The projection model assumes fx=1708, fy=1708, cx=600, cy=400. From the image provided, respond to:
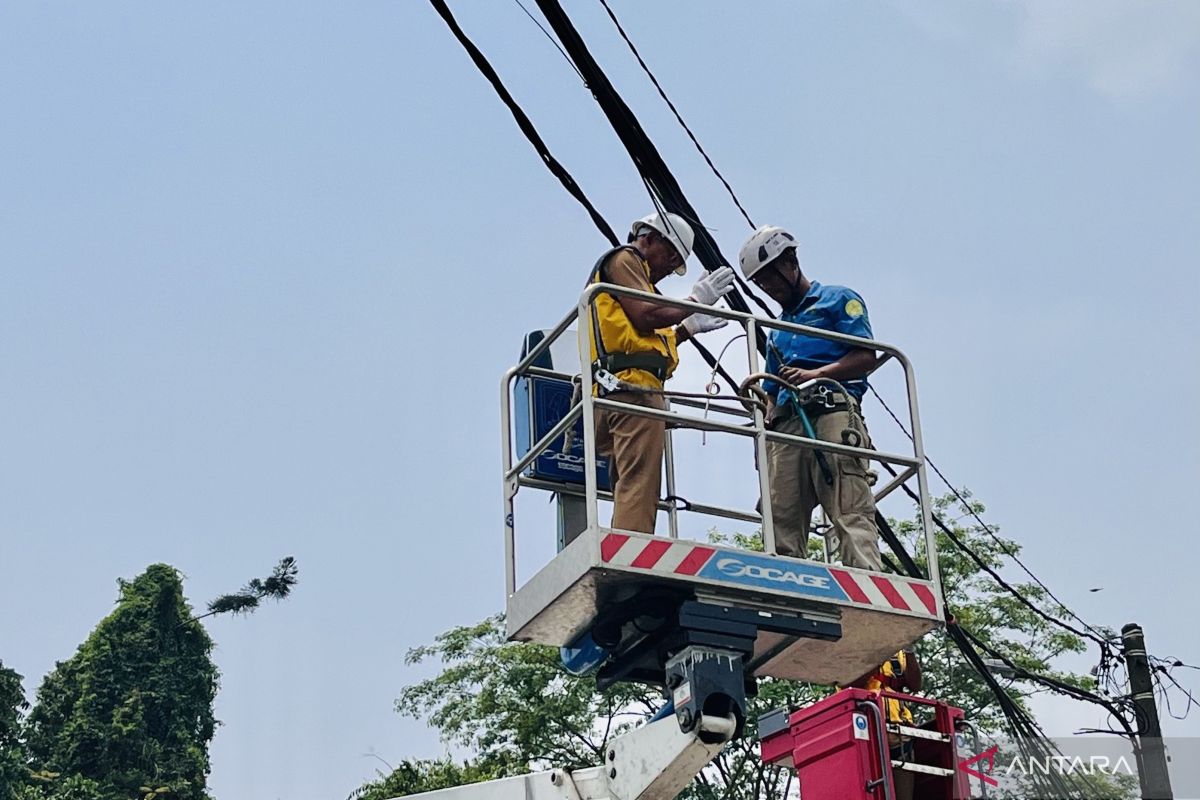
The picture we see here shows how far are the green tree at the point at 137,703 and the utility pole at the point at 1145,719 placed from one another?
56.6ft

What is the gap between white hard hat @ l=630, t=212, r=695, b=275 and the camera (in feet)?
28.0

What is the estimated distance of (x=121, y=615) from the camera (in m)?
30.8

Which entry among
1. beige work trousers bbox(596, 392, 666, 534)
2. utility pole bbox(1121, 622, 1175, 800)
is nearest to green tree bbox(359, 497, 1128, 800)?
utility pole bbox(1121, 622, 1175, 800)

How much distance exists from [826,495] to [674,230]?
155 centimetres

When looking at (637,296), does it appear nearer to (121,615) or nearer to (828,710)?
(828,710)

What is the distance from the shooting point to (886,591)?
7.96 metres

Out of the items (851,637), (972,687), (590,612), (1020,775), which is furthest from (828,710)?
(972,687)

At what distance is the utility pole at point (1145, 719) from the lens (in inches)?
642

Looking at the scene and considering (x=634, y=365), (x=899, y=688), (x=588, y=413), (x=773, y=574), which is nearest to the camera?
(x=588, y=413)

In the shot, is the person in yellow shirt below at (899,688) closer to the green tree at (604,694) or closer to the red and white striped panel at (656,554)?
the red and white striped panel at (656,554)

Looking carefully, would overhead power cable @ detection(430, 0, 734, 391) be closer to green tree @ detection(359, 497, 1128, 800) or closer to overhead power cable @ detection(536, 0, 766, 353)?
overhead power cable @ detection(536, 0, 766, 353)

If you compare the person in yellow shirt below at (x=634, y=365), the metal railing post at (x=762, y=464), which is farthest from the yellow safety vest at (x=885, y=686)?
the person in yellow shirt below at (x=634, y=365)

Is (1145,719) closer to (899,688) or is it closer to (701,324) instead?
(899,688)

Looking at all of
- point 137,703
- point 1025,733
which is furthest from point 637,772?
point 137,703
